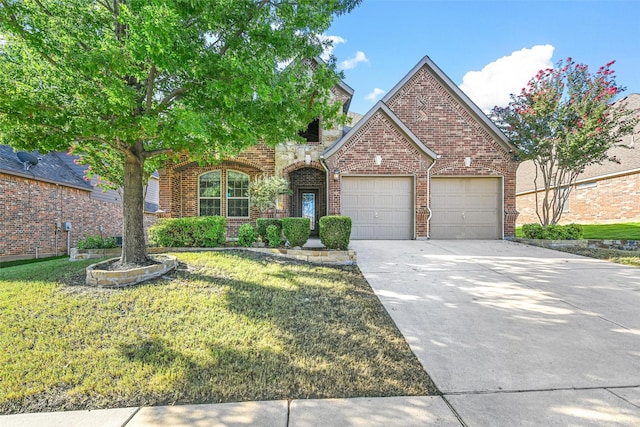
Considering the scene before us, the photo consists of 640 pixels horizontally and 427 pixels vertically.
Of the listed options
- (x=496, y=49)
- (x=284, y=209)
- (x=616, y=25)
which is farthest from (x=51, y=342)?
(x=616, y=25)

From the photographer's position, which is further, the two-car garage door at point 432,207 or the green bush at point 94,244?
the two-car garage door at point 432,207

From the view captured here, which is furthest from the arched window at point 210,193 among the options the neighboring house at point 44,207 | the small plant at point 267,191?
the neighboring house at point 44,207

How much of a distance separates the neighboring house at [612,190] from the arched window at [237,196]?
17.7 m

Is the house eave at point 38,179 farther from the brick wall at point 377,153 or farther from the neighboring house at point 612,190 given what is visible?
the neighboring house at point 612,190

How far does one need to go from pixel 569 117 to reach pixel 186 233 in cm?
1308

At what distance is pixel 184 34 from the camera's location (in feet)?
13.7

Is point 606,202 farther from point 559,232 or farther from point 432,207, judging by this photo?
point 432,207

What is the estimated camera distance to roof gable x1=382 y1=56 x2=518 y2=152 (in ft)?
37.1

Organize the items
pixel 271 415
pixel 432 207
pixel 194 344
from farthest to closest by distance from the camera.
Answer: pixel 432 207, pixel 194 344, pixel 271 415

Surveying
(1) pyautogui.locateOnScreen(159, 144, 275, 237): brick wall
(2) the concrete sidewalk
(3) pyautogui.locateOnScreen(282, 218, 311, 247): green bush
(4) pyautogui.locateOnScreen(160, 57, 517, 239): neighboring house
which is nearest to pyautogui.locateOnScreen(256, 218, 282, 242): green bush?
(3) pyautogui.locateOnScreen(282, 218, 311, 247): green bush

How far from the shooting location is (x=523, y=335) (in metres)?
3.49

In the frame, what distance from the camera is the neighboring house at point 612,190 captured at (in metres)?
15.2

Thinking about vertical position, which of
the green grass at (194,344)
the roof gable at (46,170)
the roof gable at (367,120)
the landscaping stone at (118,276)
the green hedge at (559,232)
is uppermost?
the roof gable at (367,120)

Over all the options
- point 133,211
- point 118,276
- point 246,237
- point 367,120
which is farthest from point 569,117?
point 118,276
